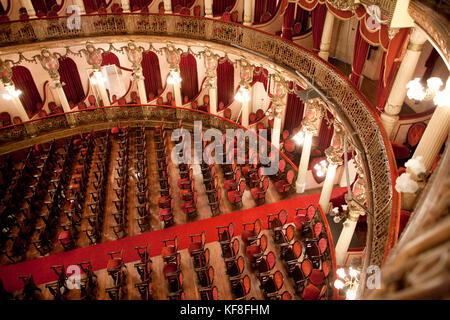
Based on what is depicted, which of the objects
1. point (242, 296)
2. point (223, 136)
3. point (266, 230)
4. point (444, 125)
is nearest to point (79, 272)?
point (242, 296)

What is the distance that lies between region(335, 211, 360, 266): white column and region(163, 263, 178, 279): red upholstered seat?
4960 mm

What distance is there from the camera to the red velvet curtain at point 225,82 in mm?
15617

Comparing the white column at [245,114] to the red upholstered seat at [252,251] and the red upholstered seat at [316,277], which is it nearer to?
the red upholstered seat at [252,251]

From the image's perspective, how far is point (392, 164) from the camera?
664cm

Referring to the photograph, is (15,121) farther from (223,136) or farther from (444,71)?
(444,71)

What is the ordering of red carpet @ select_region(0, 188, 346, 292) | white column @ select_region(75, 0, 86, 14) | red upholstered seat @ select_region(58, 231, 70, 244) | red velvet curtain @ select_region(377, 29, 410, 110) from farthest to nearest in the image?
white column @ select_region(75, 0, 86, 14) < red upholstered seat @ select_region(58, 231, 70, 244) < red carpet @ select_region(0, 188, 346, 292) < red velvet curtain @ select_region(377, 29, 410, 110)

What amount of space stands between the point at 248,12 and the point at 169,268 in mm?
9928

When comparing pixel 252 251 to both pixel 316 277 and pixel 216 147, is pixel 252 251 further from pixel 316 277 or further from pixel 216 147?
pixel 216 147

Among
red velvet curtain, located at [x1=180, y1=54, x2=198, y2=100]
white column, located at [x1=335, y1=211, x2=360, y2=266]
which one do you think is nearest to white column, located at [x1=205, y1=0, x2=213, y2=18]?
red velvet curtain, located at [x1=180, y1=54, x2=198, y2=100]

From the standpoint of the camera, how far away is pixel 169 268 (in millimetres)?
9719

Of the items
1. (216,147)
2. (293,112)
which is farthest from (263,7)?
(216,147)

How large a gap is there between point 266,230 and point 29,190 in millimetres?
9701

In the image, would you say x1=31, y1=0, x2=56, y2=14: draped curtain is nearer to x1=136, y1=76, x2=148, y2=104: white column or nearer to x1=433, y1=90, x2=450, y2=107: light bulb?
x1=136, y1=76, x2=148, y2=104: white column

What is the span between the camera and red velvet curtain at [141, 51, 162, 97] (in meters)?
16.6
